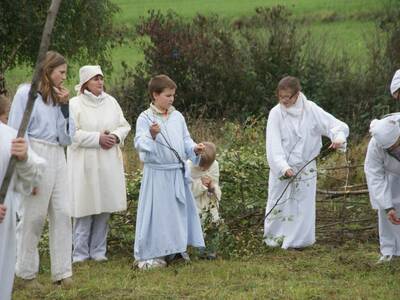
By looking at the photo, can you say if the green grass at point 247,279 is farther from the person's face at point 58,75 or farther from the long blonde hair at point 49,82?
the person's face at point 58,75

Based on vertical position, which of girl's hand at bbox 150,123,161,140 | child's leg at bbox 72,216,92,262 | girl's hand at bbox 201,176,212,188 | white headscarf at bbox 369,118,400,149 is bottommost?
child's leg at bbox 72,216,92,262

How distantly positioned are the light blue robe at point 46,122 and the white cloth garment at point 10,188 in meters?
1.89

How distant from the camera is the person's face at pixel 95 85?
10.7 metres

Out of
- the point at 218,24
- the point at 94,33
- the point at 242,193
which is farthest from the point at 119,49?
the point at 242,193

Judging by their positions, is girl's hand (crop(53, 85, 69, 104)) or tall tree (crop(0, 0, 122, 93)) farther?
tall tree (crop(0, 0, 122, 93))

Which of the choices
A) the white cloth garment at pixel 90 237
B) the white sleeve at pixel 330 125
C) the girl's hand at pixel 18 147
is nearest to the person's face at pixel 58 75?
the white cloth garment at pixel 90 237

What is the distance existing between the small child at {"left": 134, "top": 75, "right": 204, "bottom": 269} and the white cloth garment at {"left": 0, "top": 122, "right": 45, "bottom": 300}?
3.11 m

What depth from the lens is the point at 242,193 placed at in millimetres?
12203

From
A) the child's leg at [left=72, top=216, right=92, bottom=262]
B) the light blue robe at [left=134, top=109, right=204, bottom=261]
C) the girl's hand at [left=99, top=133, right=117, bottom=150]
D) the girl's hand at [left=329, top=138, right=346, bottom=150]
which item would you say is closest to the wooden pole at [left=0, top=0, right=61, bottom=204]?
the light blue robe at [left=134, top=109, right=204, bottom=261]

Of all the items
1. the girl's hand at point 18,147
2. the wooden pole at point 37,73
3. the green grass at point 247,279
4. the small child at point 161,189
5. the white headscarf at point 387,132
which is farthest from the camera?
the small child at point 161,189

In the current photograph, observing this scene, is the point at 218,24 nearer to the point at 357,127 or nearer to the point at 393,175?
the point at 357,127

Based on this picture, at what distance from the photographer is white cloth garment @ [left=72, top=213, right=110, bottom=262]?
10.9 metres

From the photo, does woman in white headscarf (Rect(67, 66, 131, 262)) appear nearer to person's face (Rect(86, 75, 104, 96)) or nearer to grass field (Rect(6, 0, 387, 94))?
person's face (Rect(86, 75, 104, 96))

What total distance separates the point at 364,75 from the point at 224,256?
11.6 m
